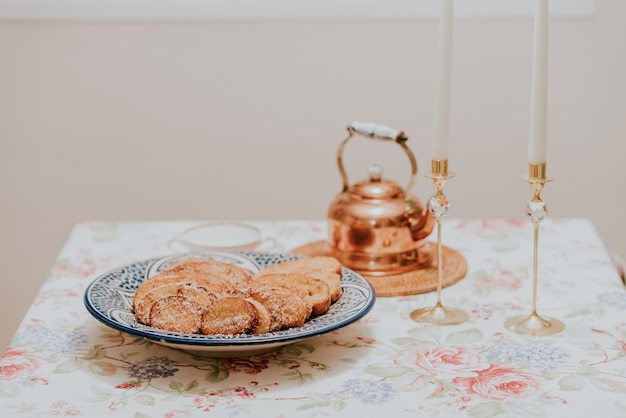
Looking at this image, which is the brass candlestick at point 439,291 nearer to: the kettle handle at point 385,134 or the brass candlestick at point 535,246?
the brass candlestick at point 535,246

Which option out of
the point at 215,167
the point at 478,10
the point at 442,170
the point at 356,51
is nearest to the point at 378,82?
the point at 356,51

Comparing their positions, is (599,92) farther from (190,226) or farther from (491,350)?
(491,350)

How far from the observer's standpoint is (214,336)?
113 cm

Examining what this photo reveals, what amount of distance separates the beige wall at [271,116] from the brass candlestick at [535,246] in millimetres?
1411

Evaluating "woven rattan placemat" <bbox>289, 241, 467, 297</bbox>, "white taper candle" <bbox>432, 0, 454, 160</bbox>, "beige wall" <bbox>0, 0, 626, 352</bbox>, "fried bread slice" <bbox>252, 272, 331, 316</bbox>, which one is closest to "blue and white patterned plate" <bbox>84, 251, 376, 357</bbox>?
"fried bread slice" <bbox>252, 272, 331, 316</bbox>

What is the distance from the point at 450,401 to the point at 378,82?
5.60ft

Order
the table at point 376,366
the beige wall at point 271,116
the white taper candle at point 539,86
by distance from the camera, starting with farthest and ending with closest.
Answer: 1. the beige wall at point 271,116
2. the white taper candle at point 539,86
3. the table at point 376,366

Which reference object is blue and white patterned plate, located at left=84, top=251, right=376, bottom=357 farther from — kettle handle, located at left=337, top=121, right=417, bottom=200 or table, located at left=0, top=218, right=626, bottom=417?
kettle handle, located at left=337, top=121, right=417, bottom=200

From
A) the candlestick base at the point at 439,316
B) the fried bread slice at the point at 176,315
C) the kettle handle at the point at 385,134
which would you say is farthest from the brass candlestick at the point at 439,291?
the fried bread slice at the point at 176,315

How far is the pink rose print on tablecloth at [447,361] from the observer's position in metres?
1.16

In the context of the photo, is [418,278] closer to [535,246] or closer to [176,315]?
[535,246]

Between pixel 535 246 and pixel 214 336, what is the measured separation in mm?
476

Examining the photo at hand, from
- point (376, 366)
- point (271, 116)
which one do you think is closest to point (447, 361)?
point (376, 366)

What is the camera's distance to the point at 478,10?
8.56 feet
